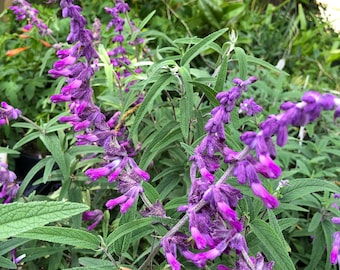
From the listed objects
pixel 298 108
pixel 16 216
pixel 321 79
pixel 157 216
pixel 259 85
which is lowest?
pixel 321 79

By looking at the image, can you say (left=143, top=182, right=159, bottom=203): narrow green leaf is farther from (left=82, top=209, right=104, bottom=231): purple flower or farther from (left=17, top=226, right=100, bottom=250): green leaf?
(left=82, top=209, right=104, bottom=231): purple flower

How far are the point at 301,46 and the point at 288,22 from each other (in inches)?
26.9

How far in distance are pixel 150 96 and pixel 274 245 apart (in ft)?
1.56

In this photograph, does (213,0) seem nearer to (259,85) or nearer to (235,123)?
(259,85)

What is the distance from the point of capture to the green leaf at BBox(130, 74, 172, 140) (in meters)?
1.10

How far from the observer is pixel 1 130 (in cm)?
239

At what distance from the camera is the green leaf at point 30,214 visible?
2.23ft

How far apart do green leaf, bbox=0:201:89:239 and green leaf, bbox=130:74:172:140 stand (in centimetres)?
43

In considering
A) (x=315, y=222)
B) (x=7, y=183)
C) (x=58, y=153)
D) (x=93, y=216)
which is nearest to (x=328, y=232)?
(x=315, y=222)

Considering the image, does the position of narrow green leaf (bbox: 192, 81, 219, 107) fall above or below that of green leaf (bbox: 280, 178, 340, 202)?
above

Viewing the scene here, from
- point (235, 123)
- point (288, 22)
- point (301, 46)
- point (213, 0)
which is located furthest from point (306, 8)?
point (235, 123)

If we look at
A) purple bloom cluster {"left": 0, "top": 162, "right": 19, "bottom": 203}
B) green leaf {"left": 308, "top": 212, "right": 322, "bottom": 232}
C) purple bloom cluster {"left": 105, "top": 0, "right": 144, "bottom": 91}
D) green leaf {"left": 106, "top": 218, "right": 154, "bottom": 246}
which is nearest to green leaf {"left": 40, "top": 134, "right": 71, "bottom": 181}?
purple bloom cluster {"left": 0, "top": 162, "right": 19, "bottom": 203}

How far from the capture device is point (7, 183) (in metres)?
1.32

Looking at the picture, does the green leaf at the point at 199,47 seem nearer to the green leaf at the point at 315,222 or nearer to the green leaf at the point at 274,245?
the green leaf at the point at 274,245
